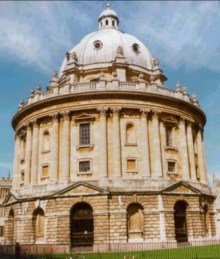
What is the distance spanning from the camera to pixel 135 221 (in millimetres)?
35875

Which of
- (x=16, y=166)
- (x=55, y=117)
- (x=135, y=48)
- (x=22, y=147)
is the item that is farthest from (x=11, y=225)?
(x=135, y=48)

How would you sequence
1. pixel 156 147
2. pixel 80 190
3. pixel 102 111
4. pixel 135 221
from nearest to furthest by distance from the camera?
pixel 135 221 < pixel 80 190 < pixel 156 147 < pixel 102 111

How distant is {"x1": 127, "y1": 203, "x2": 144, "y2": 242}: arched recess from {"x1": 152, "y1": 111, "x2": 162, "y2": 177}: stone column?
3.91m

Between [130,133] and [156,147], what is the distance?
9.87 ft

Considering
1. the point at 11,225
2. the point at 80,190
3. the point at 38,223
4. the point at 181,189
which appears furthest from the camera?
the point at 11,225

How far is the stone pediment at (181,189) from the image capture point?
121 feet

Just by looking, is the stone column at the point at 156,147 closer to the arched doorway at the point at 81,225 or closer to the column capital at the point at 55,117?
the arched doorway at the point at 81,225

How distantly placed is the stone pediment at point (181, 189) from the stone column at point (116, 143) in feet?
15.7

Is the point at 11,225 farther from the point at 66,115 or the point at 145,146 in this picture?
the point at 145,146

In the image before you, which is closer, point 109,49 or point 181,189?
point 181,189

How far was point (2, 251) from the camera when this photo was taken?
32.1m

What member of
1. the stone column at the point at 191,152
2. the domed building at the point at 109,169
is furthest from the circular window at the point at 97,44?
the stone column at the point at 191,152

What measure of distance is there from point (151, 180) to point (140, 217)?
3.68 metres

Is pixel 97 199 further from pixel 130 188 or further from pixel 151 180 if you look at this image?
pixel 151 180
